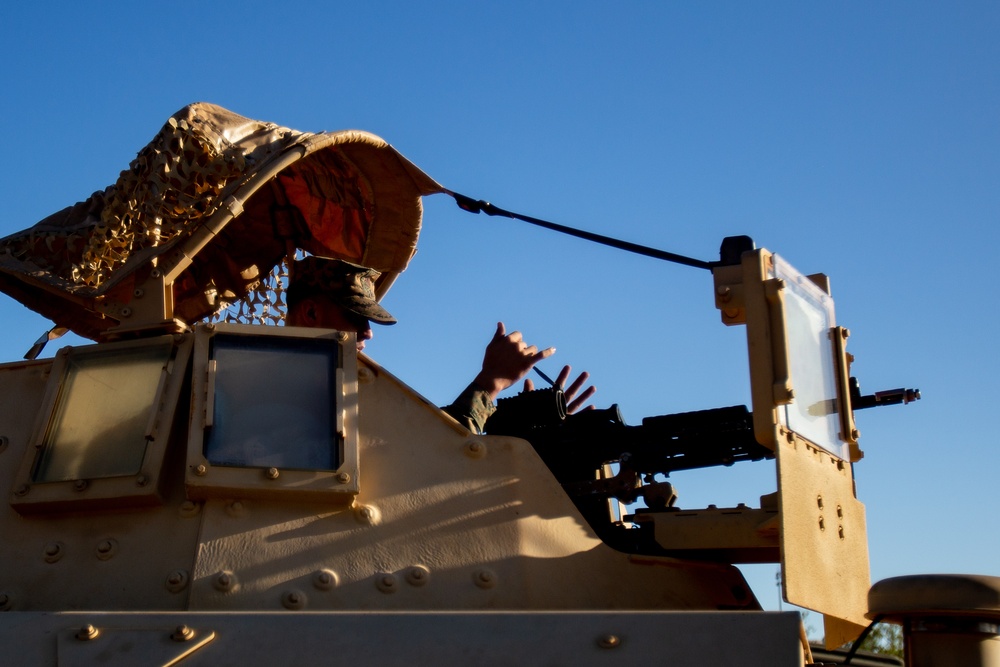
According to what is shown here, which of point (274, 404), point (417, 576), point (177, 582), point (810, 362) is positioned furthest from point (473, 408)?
point (177, 582)

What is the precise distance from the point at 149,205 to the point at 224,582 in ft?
4.67

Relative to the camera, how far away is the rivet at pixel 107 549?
3.12 meters

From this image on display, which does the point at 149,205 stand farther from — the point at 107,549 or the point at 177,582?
the point at 177,582

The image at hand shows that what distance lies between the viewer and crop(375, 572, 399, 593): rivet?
3.03 m

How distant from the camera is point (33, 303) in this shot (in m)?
4.39

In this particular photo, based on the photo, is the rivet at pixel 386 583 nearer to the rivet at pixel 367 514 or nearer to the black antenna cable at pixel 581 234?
the rivet at pixel 367 514

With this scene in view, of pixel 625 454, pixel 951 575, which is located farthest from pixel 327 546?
pixel 951 575

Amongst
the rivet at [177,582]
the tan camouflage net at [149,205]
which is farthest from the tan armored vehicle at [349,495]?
the tan camouflage net at [149,205]

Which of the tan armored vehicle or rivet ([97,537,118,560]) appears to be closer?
the tan armored vehicle

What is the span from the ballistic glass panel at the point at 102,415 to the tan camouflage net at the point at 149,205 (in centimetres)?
52

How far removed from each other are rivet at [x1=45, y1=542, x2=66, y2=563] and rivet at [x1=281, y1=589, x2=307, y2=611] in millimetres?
598

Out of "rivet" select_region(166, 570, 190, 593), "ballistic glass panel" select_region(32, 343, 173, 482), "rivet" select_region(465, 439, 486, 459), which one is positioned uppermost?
"ballistic glass panel" select_region(32, 343, 173, 482)

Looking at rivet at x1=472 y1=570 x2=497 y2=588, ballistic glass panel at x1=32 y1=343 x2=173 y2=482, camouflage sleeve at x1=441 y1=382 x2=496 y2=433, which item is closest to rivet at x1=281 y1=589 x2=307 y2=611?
rivet at x1=472 y1=570 x2=497 y2=588

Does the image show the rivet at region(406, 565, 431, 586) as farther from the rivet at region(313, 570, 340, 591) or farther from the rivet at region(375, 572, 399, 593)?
the rivet at region(313, 570, 340, 591)
